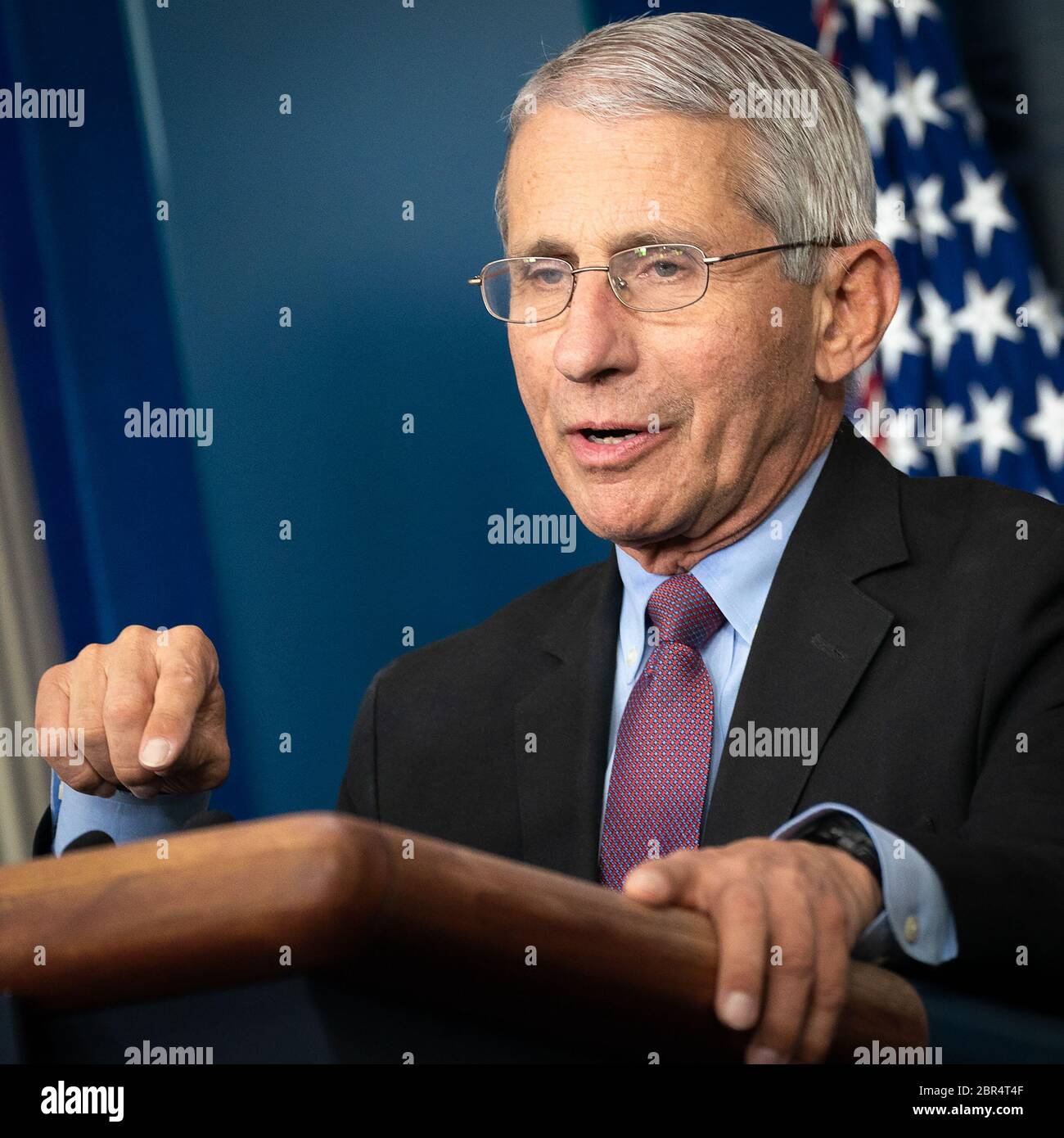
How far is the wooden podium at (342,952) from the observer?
634 mm

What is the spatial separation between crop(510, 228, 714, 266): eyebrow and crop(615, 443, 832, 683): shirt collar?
0.32 metres

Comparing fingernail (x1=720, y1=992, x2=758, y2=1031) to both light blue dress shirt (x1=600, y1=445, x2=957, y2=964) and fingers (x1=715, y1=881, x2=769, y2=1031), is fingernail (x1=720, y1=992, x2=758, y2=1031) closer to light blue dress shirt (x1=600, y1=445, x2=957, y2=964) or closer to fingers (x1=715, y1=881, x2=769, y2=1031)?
fingers (x1=715, y1=881, x2=769, y2=1031)

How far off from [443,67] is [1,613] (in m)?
1.23

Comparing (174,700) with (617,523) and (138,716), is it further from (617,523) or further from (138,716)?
(617,523)

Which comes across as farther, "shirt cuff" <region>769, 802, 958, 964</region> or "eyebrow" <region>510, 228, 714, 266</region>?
"eyebrow" <region>510, 228, 714, 266</region>

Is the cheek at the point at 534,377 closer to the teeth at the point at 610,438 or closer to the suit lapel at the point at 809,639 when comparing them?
the teeth at the point at 610,438

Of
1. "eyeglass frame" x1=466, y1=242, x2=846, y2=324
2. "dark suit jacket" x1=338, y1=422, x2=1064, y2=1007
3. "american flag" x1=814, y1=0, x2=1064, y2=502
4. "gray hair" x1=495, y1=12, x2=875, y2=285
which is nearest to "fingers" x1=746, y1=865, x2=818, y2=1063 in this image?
"dark suit jacket" x1=338, y1=422, x2=1064, y2=1007

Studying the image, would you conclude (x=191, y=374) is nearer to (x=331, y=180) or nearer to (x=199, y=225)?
(x=199, y=225)

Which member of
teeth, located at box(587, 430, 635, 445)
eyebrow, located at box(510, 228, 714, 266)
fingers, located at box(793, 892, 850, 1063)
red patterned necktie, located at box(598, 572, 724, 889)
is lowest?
red patterned necktie, located at box(598, 572, 724, 889)

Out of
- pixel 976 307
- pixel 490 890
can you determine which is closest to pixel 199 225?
pixel 976 307

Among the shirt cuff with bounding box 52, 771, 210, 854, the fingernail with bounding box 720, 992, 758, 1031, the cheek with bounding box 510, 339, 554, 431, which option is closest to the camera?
the fingernail with bounding box 720, 992, 758, 1031

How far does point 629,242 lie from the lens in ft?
6.01

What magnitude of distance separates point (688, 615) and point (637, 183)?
1.68 ft

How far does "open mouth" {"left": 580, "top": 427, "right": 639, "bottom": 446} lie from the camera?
71.8 inches
